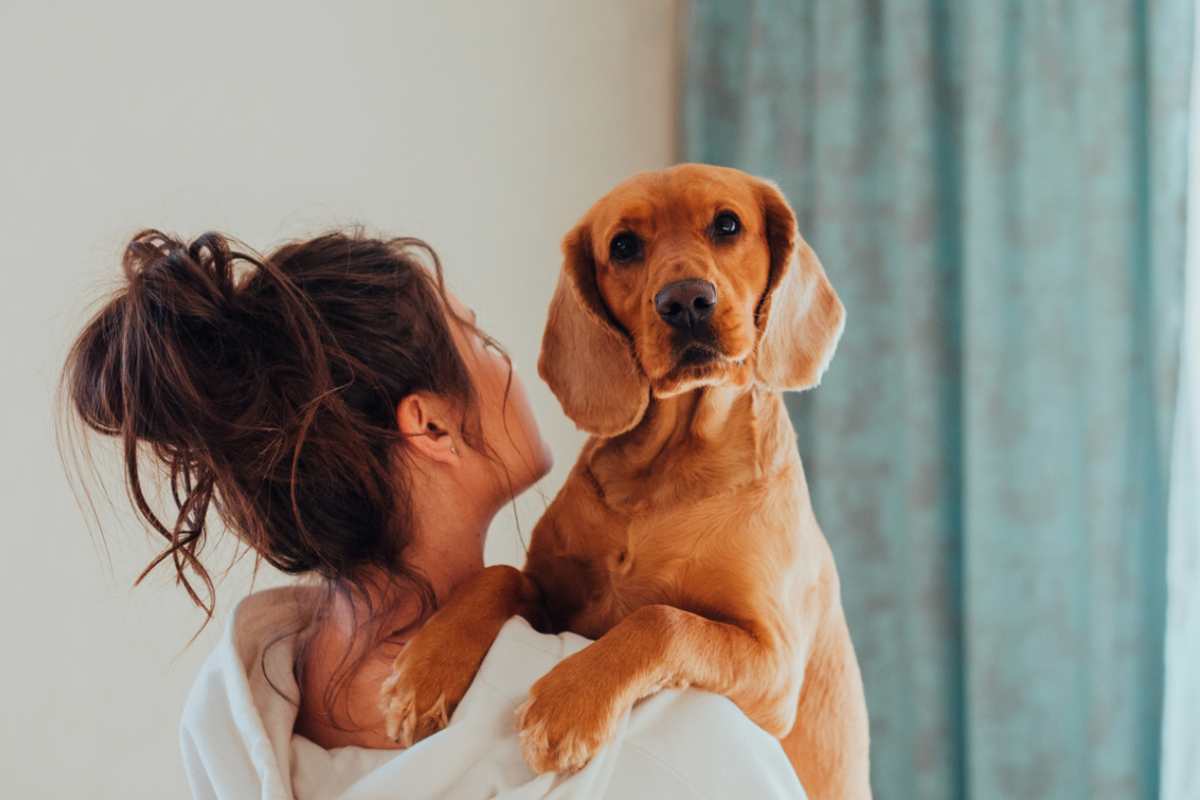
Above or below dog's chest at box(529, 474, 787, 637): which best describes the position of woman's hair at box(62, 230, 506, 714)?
above

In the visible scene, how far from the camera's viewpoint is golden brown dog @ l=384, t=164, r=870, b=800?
124 cm

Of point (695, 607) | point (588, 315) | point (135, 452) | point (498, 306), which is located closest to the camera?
point (135, 452)

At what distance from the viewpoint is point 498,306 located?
8.07 ft

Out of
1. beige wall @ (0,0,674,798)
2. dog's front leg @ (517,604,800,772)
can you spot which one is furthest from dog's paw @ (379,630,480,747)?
beige wall @ (0,0,674,798)

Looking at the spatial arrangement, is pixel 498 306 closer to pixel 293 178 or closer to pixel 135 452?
pixel 293 178

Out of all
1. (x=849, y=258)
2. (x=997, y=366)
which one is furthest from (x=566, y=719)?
(x=849, y=258)

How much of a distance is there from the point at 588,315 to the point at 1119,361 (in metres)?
1.34

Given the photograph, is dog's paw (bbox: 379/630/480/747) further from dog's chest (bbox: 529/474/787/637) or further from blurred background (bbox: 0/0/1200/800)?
blurred background (bbox: 0/0/1200/800)

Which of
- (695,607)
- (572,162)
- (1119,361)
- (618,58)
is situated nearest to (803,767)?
(695,607)

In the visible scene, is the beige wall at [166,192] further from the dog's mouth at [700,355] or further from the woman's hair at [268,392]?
the dog's mouth at [700,355]

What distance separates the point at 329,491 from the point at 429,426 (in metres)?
0.15

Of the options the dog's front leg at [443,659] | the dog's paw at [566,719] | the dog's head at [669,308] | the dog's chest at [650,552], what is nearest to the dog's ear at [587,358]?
the dog's head at [669,308]

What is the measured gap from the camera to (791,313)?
1381 millimetres

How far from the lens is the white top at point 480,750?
97 cm
